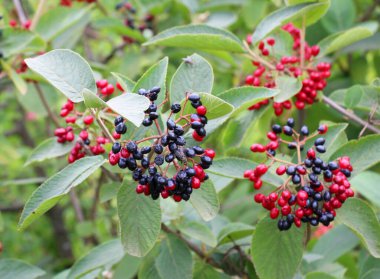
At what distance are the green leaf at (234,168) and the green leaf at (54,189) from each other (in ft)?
1.29

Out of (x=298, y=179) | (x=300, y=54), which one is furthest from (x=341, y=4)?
(x=298, y=179)

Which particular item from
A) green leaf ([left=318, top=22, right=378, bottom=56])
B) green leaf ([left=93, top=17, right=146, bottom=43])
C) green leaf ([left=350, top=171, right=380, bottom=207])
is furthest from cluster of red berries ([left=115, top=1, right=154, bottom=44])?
green leaf ([left=350, top=171, right=380, bottom=207])

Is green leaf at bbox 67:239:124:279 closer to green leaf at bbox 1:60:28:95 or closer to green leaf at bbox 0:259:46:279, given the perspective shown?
green leaf at bbox 0:259:46:279

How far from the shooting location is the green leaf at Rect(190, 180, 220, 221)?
1.79m

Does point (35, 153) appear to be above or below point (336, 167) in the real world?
below

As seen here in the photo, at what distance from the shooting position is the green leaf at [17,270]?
2172mm

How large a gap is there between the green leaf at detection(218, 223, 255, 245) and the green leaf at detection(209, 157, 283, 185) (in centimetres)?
27

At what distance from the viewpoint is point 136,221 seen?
1727mm

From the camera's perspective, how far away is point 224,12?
3502mm

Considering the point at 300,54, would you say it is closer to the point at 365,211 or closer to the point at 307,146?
the point at 307,146

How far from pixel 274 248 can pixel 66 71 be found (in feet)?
2.76

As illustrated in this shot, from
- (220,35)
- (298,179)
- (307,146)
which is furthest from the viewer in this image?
(220,35)

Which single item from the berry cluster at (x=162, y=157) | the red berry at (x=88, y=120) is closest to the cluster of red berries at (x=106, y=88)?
the red berry at (x=88, y=120)

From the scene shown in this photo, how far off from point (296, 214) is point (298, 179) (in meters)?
0.11
